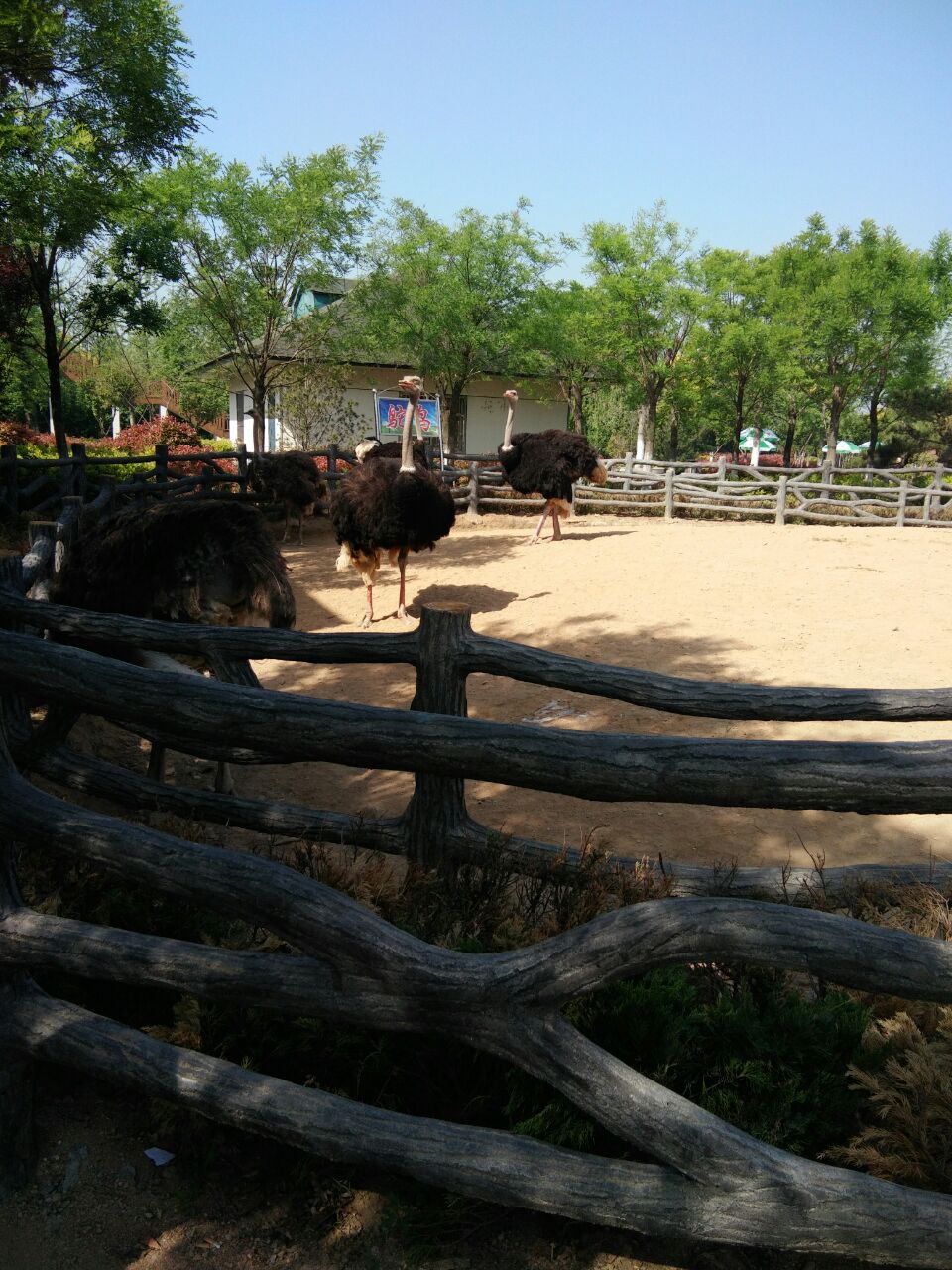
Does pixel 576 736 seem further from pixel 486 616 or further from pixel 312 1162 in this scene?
pixel 486 616

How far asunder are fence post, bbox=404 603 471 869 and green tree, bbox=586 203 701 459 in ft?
92.4

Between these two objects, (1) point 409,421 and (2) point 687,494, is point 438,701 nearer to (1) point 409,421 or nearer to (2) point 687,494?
(1) point 409,421

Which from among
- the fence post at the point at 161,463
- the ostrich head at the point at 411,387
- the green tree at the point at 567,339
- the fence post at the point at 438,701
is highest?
the green tree at the point at 567,339

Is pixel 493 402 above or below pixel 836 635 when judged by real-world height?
above

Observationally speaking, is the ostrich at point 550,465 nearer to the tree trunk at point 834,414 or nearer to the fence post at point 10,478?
the fence post at point 10,478

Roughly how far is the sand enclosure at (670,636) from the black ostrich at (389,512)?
627 millimetres

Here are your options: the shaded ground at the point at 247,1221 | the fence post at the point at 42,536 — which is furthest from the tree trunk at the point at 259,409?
the shaded ground at the point at 247,1221

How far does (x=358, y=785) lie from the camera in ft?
18.6

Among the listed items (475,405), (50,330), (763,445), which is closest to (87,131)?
(50,330)

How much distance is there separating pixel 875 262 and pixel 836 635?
26.1m

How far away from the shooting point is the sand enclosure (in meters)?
5.14

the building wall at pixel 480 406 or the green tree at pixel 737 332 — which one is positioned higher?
the green tree at pixel 737 332

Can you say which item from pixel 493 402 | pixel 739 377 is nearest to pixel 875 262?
pixel 739 377

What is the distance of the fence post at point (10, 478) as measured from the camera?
472 inches
